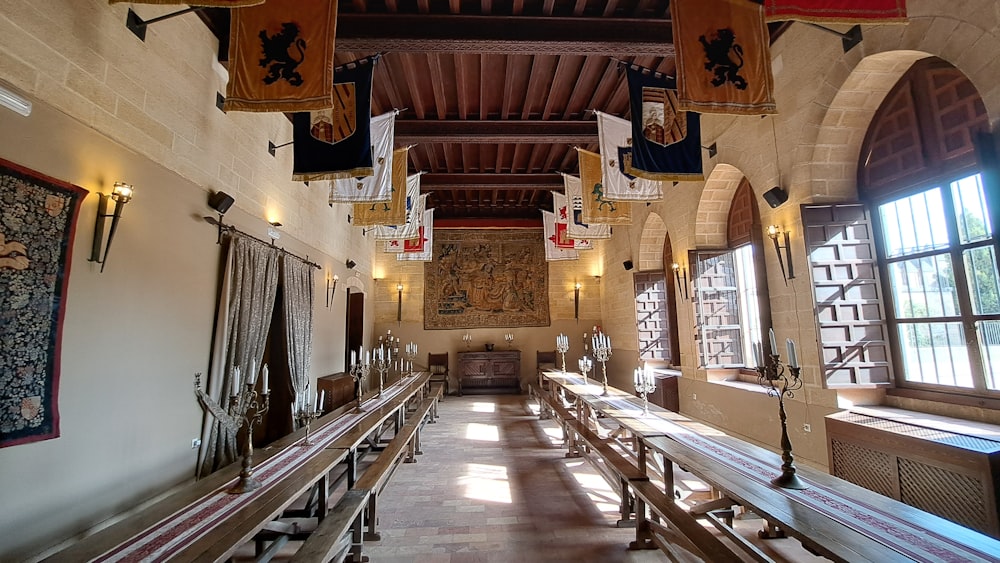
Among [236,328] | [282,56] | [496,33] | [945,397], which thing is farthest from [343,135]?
[945,397]

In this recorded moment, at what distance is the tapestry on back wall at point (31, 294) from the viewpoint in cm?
216

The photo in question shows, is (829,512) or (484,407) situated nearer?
(829,512)

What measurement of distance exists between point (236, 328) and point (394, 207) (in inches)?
116

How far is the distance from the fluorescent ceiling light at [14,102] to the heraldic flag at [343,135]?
80.6 inches

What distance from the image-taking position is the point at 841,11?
106 inches

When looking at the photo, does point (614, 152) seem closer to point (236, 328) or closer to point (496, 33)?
point (496, 33)

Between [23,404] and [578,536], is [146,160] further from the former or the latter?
[578,536]

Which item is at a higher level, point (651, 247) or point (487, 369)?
point (651, 247)

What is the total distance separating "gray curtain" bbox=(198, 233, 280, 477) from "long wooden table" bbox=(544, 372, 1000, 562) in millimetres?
3928

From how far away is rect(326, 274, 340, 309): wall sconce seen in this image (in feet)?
23.8

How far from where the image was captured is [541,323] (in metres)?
11.5

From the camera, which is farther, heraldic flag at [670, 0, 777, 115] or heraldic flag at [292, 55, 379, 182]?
heraldic flag at [292, 55, 379, 182]

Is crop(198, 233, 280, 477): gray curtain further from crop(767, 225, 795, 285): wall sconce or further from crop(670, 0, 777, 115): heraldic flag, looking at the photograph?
crop(767, 225, 795, 285): wall sconce

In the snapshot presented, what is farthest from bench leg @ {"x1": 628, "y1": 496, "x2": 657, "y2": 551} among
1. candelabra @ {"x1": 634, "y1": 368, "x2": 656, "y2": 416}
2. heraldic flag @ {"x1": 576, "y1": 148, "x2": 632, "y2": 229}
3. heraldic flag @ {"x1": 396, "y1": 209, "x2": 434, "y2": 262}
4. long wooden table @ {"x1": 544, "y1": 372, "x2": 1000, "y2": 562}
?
heraldic flag @ {"x1": 396, "y1": 209, "x2": 434, "y2": 262}
